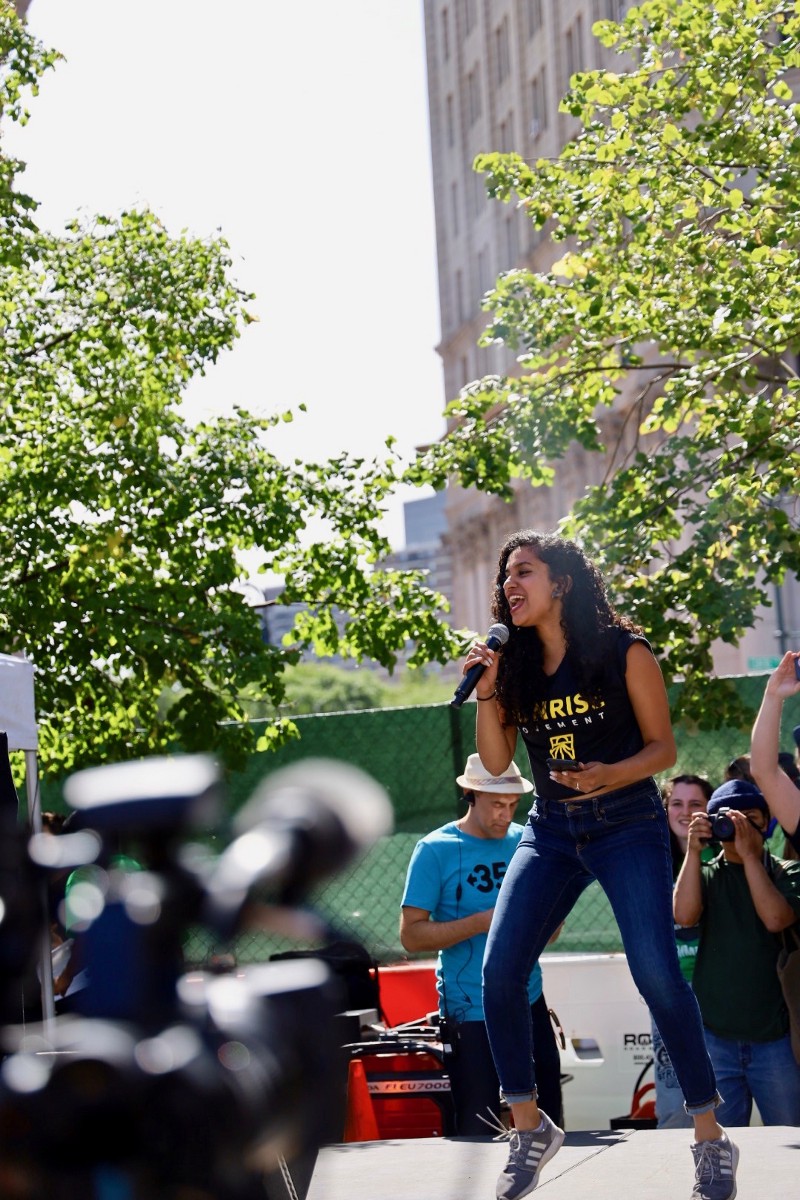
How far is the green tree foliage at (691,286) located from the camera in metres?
9.66

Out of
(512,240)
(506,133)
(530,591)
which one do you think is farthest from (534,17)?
(530,591)

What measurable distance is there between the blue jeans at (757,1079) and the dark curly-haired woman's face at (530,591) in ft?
8.58

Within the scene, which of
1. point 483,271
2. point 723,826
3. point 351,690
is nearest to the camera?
point 723,826

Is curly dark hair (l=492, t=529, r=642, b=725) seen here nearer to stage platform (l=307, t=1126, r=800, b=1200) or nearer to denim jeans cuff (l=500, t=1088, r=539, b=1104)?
denim jeans cuff (l=500, t=1088, r=539, b=1104)

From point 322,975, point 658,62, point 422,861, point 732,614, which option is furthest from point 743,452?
point 322,975

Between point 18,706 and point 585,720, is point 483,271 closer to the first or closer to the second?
point 18,706

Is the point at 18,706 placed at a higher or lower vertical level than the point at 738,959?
higher

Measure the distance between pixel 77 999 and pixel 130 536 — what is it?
10.7 meters

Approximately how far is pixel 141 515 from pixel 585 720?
769 cm

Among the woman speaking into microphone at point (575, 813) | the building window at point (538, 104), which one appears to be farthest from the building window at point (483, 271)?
the woman speaking into microphone at point (575, 813)

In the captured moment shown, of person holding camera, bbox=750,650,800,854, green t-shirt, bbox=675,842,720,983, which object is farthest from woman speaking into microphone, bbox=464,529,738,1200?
green t-shirt, bbox=675,842,720,983

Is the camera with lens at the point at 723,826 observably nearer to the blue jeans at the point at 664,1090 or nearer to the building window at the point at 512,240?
the blue jeans at the point at 664,1090

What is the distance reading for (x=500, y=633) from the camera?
4.96 meters

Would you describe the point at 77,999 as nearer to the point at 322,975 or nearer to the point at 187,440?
the point at 322,975
